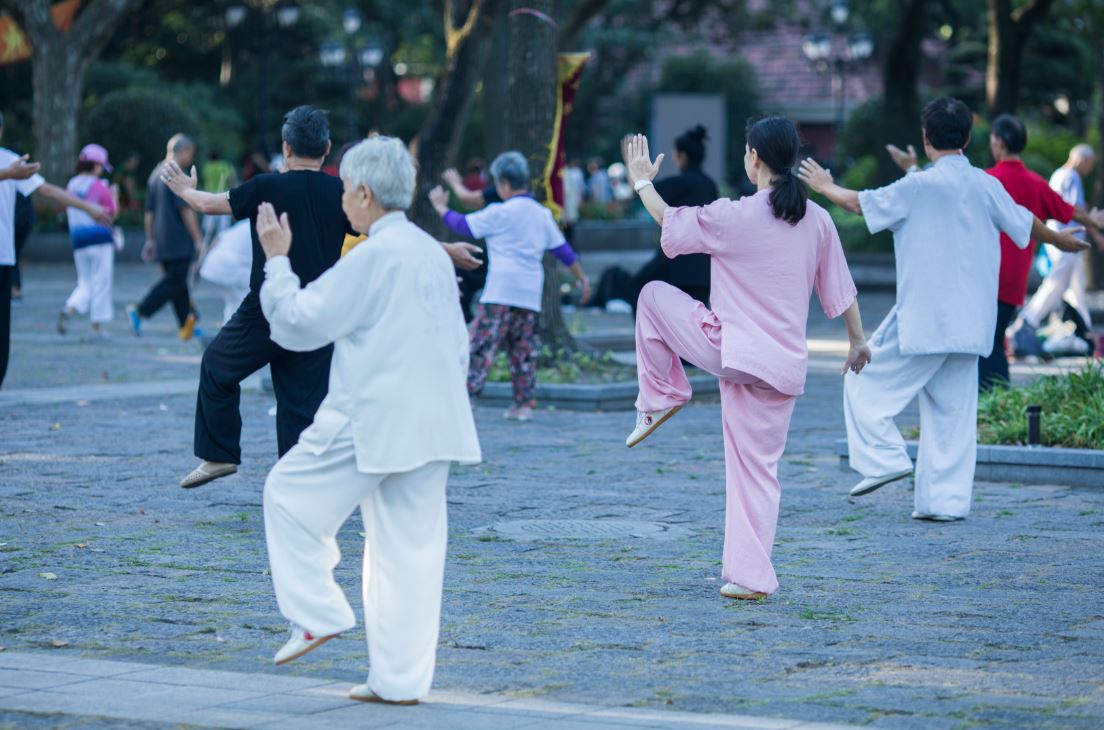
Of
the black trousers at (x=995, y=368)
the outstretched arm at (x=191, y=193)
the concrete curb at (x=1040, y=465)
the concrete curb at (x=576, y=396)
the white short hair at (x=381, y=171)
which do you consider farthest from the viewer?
the concrete curb at (x=576, y=396)

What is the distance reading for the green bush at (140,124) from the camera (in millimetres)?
36281

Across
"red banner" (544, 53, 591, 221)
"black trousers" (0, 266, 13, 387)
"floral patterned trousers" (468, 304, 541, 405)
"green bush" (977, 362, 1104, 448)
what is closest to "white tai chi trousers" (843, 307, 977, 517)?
"green bush" (977, 362, 1104, 448)

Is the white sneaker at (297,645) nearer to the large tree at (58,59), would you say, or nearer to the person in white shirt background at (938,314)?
the person in white shirt background at (938,314)

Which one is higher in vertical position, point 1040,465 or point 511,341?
point 511,341

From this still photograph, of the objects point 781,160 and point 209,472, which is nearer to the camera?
point 781,160

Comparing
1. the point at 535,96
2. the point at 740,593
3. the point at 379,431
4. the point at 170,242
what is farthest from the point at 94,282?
the point at 379,431

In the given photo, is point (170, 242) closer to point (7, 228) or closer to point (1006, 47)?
point (7, 228)

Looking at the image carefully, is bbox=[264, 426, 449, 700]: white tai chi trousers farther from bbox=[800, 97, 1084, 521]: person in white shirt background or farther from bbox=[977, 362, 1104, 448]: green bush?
bbox=[977, 362, 1104, 448]: green bush

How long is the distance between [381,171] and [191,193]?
2564mm

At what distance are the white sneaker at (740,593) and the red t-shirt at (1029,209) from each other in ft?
14.2

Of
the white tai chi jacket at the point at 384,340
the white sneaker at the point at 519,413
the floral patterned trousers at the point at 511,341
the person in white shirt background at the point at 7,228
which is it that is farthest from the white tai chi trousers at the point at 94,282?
the white tai chi jacket at the point at 384,340

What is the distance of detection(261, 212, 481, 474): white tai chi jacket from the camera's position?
5098 millimetres

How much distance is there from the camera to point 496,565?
7.41 meters

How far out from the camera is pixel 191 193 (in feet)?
24.9
